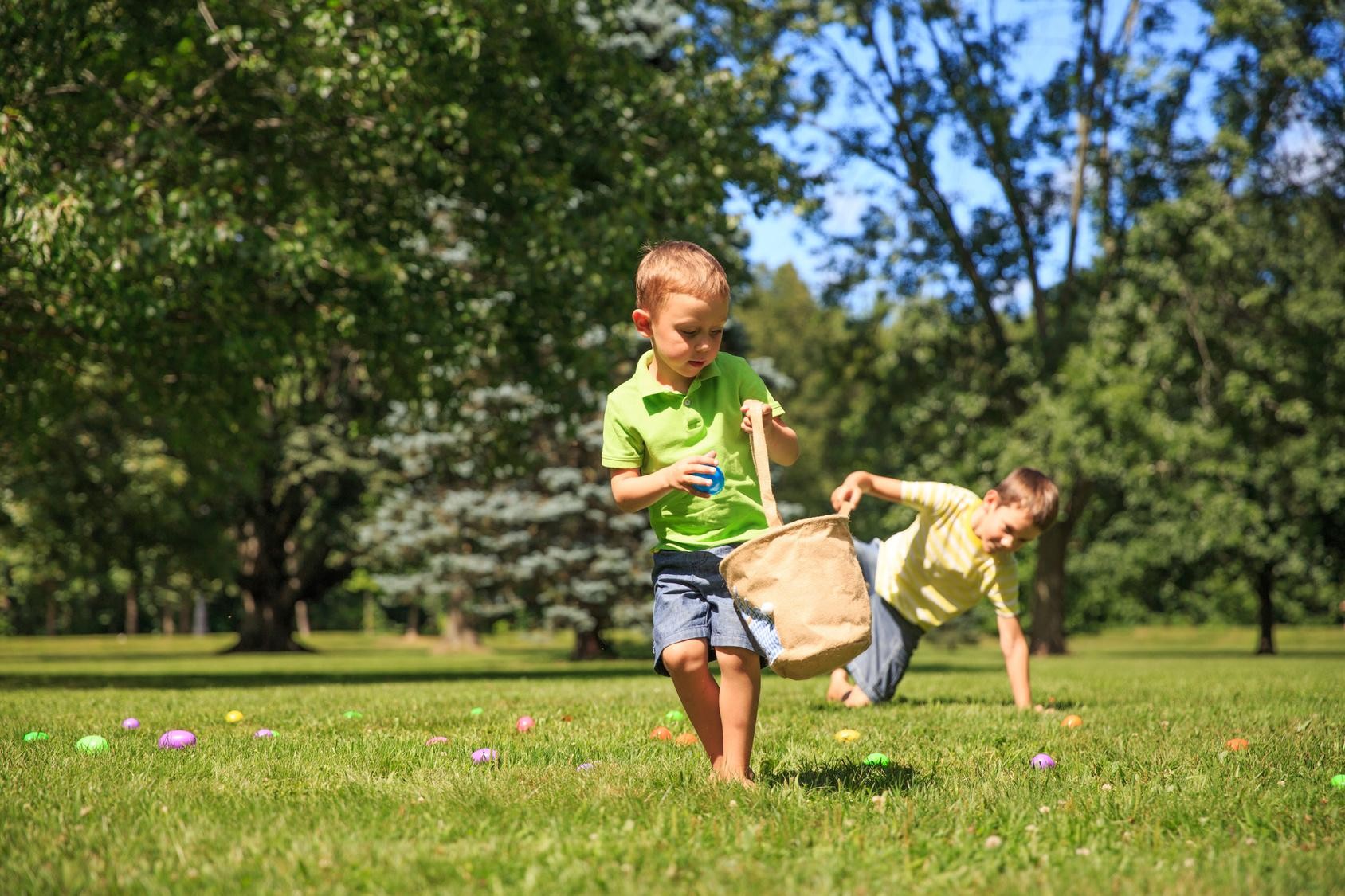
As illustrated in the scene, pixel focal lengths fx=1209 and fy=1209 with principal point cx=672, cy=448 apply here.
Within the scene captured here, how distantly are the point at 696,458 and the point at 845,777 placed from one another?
122 centimetres

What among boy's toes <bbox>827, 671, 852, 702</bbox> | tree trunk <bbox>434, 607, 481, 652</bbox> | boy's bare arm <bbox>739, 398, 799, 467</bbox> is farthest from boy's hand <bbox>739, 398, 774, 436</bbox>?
tree trunk <bbox>434, 607, 481, 652</bbox>

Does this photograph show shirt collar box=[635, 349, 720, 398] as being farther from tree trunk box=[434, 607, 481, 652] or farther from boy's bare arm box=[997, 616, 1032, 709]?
tree trunk box=[434, 607, 481, 652]

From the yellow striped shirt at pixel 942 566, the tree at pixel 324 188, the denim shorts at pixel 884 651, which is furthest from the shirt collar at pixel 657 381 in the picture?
the tree at pixel 324 188

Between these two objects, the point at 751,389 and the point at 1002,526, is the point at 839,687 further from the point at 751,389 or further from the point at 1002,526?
the point at 751,389

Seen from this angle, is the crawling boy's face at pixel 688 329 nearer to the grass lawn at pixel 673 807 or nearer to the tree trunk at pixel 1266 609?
the grass lawn at pixel 673 807

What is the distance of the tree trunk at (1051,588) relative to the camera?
20.8 meters

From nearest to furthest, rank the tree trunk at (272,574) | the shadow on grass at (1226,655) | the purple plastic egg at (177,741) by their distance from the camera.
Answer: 1. the purple plastic egg at (177,741)
2. the shadow on grass at (1226,655)
3. the tree trunk at (272,574)

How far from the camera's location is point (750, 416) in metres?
3.65

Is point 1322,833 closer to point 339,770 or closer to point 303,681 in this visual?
point 339,770

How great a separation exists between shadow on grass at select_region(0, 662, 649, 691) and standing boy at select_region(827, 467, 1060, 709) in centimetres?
499

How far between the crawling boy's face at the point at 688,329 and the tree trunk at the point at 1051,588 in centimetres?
1792

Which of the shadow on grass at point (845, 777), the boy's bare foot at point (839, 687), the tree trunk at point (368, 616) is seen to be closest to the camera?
the shadow on grass at point (845, 777)

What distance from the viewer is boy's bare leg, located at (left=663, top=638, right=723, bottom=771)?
3643mm

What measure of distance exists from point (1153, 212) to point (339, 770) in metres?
17.7
